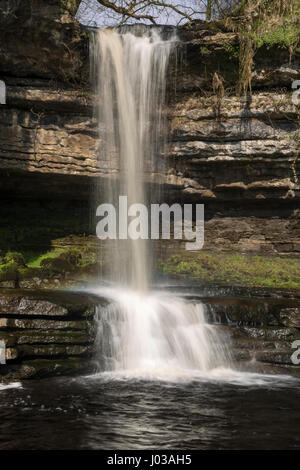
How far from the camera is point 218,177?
12.3 meters

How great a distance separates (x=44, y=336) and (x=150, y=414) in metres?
2.37

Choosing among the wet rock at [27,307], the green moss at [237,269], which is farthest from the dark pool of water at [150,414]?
the green moss at [237,269]

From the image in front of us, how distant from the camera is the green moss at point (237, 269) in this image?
35.7 ft

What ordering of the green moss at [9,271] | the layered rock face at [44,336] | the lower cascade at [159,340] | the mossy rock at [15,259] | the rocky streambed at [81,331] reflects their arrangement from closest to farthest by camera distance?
the layered rock face at [44,336] < the rocky streambed at [81,331] < the lower cascade at [159,340] < the green moss at [9,271] < the mossy rock at [15,259]

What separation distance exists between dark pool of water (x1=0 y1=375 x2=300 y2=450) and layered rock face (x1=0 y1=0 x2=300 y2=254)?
22.6 ft

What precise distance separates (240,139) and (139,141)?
9.08 feet

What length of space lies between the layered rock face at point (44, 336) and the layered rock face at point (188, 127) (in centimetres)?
552

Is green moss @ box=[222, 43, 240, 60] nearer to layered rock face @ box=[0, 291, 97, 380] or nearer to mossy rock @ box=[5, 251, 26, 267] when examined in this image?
mossy rock @ box=[5, 251, 26, 267]

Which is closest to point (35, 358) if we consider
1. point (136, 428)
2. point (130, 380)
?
point (130, 380)

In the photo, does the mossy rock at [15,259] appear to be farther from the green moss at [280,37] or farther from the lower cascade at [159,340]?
the green moss at [280,37]

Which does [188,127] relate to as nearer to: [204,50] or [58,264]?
[204,50]

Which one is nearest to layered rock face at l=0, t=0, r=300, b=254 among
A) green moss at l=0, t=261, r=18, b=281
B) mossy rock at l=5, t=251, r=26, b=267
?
mossy rock at l=5, t=251, r=26, b=267

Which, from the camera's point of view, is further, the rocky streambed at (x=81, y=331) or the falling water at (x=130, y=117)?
the falling water at (x=130, y=117)

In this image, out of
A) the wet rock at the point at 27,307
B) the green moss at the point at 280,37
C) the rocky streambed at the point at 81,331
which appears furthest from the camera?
the green moss at the point at 280,37
